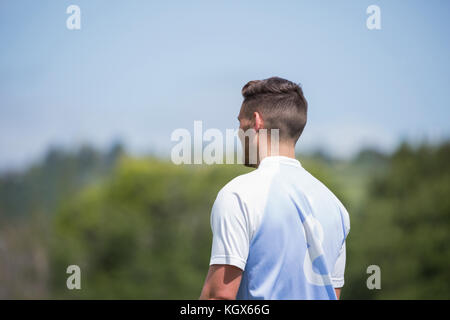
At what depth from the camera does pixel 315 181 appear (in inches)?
91.0

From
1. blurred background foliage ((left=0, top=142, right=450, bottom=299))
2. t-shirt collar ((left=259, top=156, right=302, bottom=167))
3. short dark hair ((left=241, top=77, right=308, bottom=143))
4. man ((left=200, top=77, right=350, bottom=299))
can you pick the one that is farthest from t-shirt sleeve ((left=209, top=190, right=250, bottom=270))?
blurred background foliage ((left=0, top=142, right=450, bottom=299))

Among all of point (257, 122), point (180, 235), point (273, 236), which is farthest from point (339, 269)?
point (180, 235)

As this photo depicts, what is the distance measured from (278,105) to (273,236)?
1.81 ft

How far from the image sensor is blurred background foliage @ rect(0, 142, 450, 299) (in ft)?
136

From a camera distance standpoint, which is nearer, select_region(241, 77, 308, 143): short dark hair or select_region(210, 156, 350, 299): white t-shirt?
select_region(210, 156, 350, 299): white t-shirt

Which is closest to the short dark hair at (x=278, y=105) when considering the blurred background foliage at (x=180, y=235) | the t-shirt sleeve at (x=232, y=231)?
the t-shirt sleeve at (x=232, y=231)

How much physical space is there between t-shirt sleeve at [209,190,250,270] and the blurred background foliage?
36.1 meters

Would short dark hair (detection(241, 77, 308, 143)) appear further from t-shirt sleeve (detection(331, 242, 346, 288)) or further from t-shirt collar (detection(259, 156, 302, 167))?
t-shirt sleeve (detection(331, 242, 346, 288))

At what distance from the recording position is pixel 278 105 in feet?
7.64

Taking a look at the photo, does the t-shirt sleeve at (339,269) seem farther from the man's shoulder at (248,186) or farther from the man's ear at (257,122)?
the man's ear at (257,122)

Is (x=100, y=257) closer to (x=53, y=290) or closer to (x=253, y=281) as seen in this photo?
(x=53, y=290)

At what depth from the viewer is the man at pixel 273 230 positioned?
6.95 feet
